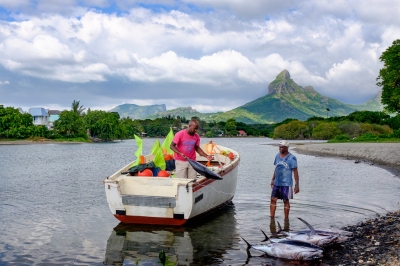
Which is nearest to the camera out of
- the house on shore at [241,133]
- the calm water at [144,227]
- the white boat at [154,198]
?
the calm water at [144,227]

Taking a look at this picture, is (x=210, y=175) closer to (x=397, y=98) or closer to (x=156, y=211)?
(x=156, y=211)

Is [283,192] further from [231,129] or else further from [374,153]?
[231,129]

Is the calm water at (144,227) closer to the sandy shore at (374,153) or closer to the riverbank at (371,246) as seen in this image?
the riverbank at (371,246)

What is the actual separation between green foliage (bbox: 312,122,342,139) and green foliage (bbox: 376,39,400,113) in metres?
54.2

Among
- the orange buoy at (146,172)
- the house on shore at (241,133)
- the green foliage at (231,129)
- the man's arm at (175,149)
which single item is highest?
the green foliage at (231,129)

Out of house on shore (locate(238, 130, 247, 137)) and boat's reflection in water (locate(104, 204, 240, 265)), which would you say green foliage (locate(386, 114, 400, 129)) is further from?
boat's reflection in water (locate(104, 204, 240, 265))

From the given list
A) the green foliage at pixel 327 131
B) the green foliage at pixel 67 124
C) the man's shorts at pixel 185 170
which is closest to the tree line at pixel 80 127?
the green foliage at pixel 67 124

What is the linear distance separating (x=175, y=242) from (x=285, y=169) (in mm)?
3265

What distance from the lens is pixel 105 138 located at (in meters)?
124

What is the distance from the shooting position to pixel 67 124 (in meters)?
104

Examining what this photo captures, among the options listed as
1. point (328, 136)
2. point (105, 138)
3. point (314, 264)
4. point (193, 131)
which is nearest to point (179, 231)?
point (193, 131)

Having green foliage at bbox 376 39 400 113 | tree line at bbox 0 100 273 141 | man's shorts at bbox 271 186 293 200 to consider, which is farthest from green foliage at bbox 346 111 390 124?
man's shorts at bbox 271 186 293 200

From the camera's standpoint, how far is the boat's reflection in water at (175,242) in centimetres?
904

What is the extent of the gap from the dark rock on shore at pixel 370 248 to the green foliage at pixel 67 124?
100m
